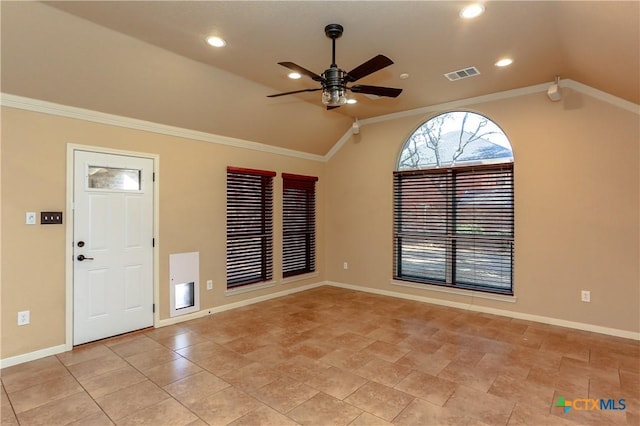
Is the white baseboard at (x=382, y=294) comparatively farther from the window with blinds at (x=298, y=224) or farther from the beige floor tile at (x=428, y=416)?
the beige floor tile at (x=428, y=416)

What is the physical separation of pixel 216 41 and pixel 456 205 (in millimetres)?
3917

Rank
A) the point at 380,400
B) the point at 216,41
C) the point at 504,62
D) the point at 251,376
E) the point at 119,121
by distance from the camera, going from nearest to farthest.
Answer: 1. the point at 380,400
2. the point at 251,376
3. the point at 216,41
4. the point at 504,62
5. the point at 119,121

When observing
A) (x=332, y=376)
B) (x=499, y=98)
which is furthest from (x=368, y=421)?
(x=499, y=98)

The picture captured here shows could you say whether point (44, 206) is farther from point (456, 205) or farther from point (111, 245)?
point (456, 205)

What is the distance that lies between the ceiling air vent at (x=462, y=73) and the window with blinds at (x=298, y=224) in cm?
299

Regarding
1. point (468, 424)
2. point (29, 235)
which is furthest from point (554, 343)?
point (29, 235)

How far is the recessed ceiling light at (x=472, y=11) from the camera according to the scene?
2614 mm

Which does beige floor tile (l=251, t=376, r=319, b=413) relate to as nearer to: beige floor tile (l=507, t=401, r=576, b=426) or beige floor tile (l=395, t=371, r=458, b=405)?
beige floor tile (l=395, t=371, r=458, b=405)

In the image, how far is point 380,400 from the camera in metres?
2.64

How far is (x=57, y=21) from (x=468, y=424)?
4393 millimetres

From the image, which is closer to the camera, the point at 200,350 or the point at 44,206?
the point at 44,206

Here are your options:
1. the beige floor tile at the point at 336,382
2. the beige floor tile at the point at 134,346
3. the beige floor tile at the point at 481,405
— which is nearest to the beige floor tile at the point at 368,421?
the beige floor tile at the point at 336,382

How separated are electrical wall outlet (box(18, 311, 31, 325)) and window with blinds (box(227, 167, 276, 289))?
2.31 meters

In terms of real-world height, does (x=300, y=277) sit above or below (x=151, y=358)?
above
